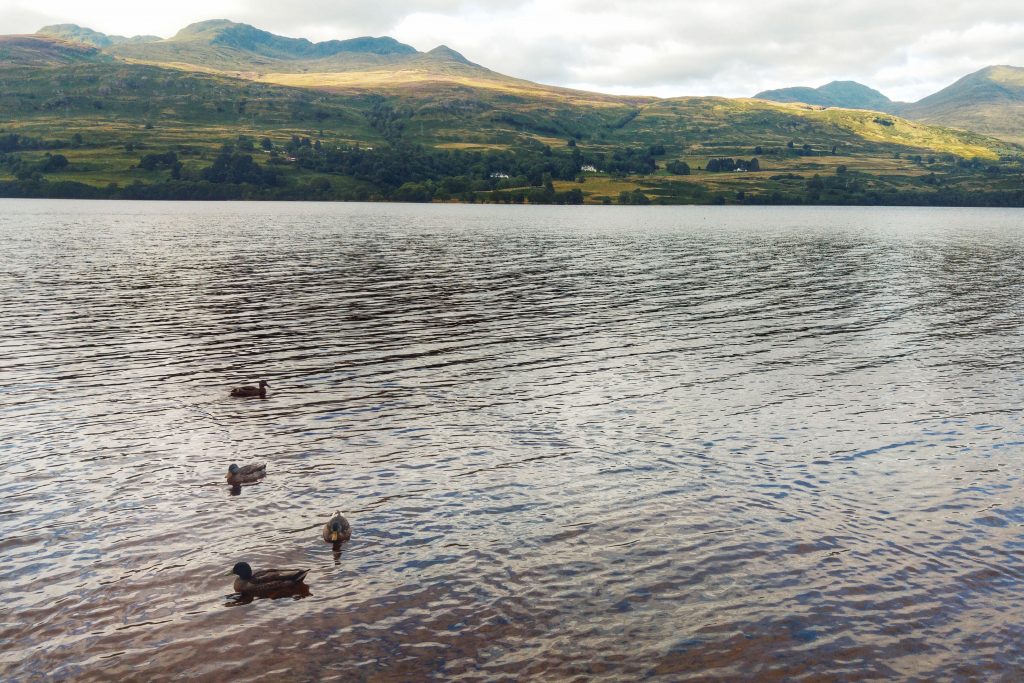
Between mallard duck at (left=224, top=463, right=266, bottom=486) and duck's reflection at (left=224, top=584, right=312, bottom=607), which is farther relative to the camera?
mallard duck at (left=224, top=463, right=266, bottom=486)

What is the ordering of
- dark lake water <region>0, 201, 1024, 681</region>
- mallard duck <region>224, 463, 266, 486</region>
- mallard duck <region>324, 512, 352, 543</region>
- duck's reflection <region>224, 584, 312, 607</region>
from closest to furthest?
dark lake water <region>0, 201, 1024, 681</region>, duck's reflection <region>224, 584, 312, 607</region>, mallard duck <region>324, 512, 352, 543</region>, mallard duck <region>224, 463, 266, 486</region>

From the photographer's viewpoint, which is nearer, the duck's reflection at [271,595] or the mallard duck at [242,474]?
the duck's reflection at [271,595]

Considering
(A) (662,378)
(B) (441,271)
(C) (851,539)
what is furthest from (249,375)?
(B) (441,271)

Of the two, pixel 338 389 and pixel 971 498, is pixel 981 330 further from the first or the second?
pixel 338 389

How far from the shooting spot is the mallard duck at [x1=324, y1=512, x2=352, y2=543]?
20953 mm

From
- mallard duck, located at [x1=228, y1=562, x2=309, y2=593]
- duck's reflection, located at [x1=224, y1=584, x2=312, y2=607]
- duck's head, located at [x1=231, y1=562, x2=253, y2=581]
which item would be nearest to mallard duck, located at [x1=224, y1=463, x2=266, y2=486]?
mallard duck, located at [x1=228, y1=562, x2=309, y2=593]

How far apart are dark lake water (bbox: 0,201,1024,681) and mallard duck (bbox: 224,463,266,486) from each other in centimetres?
41

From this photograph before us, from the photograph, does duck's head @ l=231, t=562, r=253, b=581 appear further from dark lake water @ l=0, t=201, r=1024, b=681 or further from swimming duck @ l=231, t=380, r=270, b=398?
swimming duck @ l=231, t=380, r=270, b=398

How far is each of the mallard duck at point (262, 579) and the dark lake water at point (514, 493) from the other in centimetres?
49

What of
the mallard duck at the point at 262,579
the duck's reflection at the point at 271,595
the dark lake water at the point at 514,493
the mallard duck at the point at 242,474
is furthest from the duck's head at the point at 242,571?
the mallard duck at the point at 242,474

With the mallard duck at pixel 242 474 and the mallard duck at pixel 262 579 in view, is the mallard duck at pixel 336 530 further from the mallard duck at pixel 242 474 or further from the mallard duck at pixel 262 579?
the mallard duck at pixel 242 474

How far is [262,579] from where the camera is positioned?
18656 millimetres

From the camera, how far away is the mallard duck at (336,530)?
68.7ft

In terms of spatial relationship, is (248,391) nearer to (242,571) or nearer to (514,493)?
(514,493)
